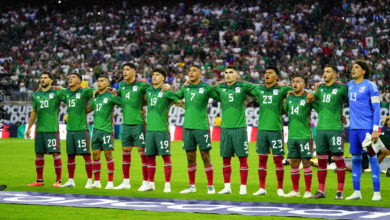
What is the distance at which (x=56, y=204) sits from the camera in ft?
33.9

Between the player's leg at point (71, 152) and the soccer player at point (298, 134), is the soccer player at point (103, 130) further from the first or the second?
the soccer player at point (298, 134)

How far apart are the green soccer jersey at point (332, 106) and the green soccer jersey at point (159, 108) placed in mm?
2777

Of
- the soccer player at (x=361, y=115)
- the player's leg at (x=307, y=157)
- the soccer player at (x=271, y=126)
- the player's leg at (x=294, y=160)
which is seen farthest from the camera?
the soccer player at (x=271, y=126)

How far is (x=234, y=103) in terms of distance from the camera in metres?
11.9

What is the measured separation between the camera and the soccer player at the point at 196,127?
1191 centimetres

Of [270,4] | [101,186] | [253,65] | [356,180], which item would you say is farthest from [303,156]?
[270,4]

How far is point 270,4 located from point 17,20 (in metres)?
17.3

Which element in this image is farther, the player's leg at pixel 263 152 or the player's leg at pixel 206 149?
the player's leg at pixel 206 149

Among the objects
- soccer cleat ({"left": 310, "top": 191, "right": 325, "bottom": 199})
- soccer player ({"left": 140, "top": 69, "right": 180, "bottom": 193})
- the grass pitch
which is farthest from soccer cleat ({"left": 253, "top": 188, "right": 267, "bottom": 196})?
soccer player ({"left": 140, "top": 69, "right": 180, "bottom": 193})

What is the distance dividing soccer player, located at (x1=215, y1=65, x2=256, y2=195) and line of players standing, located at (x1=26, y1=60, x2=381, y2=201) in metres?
0.02

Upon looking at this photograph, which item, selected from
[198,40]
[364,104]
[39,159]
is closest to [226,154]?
[364,104]

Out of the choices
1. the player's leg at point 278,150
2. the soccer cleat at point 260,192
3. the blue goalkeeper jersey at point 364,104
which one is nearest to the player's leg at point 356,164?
the blue goalkeeper jersey at point 364,104

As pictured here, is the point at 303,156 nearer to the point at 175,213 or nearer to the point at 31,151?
the point at 175,213

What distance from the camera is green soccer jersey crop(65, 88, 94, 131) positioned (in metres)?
13.0
